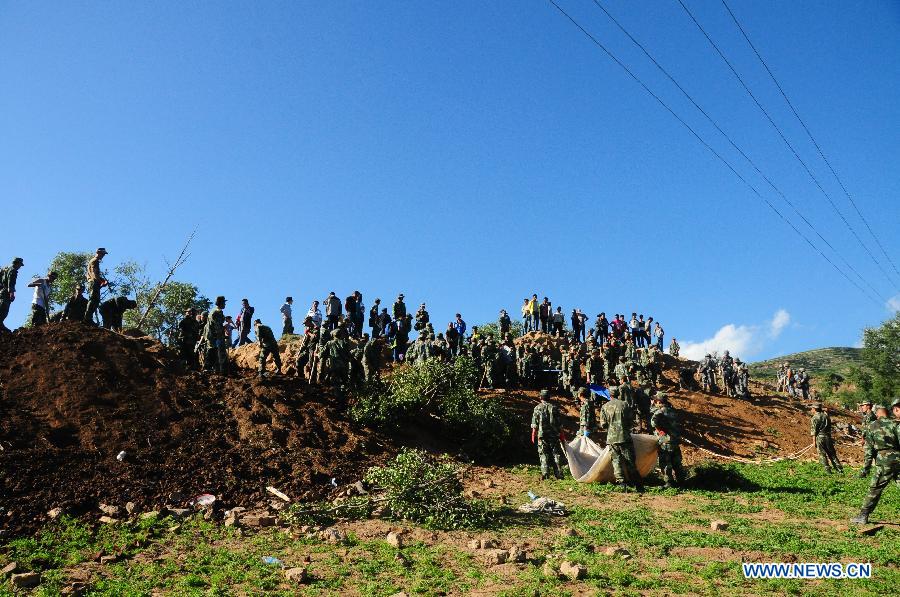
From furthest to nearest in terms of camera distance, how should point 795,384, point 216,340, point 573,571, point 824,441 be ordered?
point 795,384 < point 216,340 < point 824,441 < point 573,571

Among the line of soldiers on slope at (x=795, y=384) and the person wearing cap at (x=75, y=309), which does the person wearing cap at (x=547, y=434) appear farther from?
the line of soldiers on slope at (x=795, y=384)

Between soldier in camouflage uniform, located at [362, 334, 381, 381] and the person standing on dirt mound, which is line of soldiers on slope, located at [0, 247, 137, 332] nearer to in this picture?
the person standing on dirt mound

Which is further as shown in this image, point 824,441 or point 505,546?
point 824,441

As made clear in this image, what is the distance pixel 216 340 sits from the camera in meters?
16.9

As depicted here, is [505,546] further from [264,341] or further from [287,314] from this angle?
[287,314]

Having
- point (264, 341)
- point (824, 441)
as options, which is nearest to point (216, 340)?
point (264, 341)

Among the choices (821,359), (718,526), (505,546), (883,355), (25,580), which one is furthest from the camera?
(821,359)

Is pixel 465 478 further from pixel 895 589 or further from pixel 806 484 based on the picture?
pixel 895 589

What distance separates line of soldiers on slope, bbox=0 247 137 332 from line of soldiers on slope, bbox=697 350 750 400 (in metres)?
26.0

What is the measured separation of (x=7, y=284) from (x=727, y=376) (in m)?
29.2

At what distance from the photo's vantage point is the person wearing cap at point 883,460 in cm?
919

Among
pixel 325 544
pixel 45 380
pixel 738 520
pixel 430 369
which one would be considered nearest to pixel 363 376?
pixel 430 369

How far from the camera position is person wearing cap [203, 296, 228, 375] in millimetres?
16188

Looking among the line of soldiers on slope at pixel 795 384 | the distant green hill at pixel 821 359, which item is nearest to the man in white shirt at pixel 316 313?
the line of soldiers on slope at pixel 795 384
